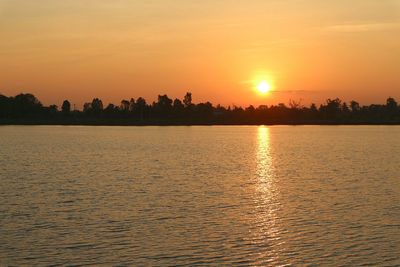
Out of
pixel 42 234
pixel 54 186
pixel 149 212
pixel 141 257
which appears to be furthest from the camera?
pixel 54 186

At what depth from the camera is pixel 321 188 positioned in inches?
1556

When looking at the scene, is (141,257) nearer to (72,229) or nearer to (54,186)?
(72,229)

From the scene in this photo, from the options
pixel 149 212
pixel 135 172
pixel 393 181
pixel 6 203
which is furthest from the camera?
pixel 135 172

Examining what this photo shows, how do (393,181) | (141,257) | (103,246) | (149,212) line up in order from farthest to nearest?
(393,181) → (149,212) → (103,246) → (141,257)

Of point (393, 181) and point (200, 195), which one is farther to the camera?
point (393, 181)

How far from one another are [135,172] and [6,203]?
20659 millimetres

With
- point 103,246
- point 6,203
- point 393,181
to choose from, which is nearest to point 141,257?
point 103,246

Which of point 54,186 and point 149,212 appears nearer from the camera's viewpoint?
point 149,212

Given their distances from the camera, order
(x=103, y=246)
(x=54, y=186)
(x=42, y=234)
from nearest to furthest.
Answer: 1. (x=103, y=246)
2. (x=42, y=234)
3. (x=54, y=186)

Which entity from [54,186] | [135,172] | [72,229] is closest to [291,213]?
[72,229]

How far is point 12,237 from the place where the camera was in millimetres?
22531

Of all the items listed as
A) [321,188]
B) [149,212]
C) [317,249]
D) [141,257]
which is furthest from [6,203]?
[321,188]

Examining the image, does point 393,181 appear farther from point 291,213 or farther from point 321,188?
point 291,213

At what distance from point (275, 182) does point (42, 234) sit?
24.2m
